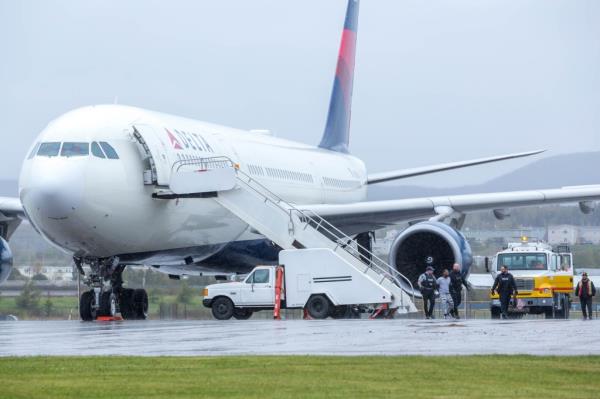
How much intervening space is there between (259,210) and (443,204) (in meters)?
5.03

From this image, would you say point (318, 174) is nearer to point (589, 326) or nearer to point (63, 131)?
point (63, 131)

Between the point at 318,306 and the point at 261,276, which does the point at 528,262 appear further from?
the point at 318,306

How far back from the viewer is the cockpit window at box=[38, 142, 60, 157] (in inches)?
970

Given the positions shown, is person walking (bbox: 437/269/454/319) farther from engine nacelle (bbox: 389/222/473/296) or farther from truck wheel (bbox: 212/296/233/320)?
truck wheel (bbox: 212/296/233/320)

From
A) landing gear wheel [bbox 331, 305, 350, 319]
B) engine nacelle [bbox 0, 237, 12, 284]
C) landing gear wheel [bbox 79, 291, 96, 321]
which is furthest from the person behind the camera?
engine nacelle [bbox 0, 237, 12, 284]

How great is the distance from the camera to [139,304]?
2959 cm

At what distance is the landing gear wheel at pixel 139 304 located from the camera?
29531 millimetres

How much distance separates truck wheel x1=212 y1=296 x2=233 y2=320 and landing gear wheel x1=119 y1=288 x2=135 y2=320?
1.85 m

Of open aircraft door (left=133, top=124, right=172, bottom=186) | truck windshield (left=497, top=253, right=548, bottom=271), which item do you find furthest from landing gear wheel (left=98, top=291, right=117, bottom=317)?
truck windshield (left=497, top=253, right=548, bottom=271)

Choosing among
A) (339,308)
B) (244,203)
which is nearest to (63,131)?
(244,203)

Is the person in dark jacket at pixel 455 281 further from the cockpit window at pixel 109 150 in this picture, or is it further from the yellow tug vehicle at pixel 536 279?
the cockpit window at pixel 109 150

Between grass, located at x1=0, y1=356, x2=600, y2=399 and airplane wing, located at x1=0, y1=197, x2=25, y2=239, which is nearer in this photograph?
grass, located at x1=0, y1=356, x2=600, y2=399

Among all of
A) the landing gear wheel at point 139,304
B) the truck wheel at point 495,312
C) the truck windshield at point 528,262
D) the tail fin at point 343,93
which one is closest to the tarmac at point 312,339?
the landing gear wheel at point 139,304

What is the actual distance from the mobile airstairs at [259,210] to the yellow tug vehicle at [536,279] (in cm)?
629
